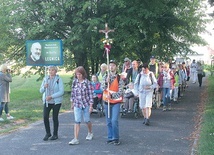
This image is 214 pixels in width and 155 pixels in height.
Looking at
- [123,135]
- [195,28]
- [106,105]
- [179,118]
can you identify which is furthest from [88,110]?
[195,28]

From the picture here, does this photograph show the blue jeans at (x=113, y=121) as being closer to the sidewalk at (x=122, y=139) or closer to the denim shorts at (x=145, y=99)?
the sidewalk at (x=122, y=139)

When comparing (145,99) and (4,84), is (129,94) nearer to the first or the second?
(145,99)

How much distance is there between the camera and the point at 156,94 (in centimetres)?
1430

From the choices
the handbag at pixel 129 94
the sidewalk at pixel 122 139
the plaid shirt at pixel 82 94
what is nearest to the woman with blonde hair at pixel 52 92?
the plaid shirt at pixel 82 94

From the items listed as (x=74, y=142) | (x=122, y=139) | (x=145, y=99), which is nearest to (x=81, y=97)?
(x=74, y=142)

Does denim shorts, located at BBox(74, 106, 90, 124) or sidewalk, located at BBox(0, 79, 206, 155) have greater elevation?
denim shorts, located at BBox(74, 106, 90, 124)

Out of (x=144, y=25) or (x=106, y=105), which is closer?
(x=106, y=105)

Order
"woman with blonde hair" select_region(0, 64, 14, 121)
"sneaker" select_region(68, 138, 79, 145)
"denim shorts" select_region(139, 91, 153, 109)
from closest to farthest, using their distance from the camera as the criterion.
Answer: "sneaker" select_region(68, 138, 79, 145) → "denim shorts" select_region(139, 91, 153, 109) → "woman with blonde hair" select_region(0, 64, 14, 121)

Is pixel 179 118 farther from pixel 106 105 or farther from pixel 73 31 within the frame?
pixel 73 31

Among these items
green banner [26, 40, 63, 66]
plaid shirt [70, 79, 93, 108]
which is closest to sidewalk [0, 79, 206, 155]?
plaid shirt [70, 79, 93, 108]

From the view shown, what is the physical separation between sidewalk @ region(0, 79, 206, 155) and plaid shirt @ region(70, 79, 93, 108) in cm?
91

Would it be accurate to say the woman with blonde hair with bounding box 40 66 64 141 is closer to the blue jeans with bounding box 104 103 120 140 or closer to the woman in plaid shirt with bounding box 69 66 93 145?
the woman in plaid shirt with bounding box 69 66 93 145

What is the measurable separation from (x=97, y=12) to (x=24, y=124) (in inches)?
409

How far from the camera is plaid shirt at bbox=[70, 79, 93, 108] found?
8.21m
